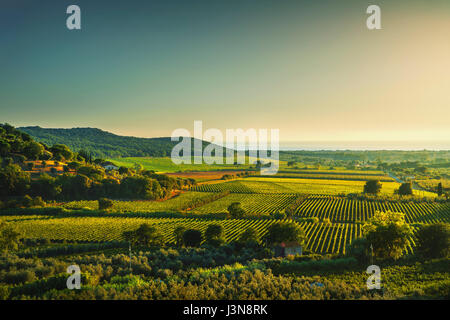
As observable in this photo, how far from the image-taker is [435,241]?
82.9 ft

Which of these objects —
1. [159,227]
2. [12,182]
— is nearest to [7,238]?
[159,227]

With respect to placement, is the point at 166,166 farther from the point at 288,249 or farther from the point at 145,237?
the point at 288,249

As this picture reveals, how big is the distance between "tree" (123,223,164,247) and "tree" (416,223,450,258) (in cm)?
2939

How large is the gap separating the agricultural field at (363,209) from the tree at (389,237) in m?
30.8

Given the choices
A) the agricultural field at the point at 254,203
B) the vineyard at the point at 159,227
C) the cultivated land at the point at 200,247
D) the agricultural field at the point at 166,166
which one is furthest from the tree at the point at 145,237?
the agricultural field at the point at 166,166

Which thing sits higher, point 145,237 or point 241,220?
point 145,237

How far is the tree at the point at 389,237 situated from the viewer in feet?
80.6

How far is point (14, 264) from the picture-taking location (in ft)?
67.1

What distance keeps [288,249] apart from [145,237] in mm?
17893

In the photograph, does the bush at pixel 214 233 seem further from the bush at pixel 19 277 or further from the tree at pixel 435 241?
the tree at pixel 435 241

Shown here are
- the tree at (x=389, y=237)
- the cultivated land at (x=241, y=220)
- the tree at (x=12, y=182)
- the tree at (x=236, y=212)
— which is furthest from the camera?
the tree at (x=12, y=182)

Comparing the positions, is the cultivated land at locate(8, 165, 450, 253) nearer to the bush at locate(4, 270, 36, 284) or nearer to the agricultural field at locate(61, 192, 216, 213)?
the agricultural field at locate(61, 192, 216, 213)

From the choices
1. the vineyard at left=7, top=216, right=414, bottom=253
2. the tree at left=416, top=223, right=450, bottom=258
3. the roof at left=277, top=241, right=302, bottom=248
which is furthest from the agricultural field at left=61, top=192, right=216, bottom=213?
the tree at left=416, top=223, right=450, bottom=258
